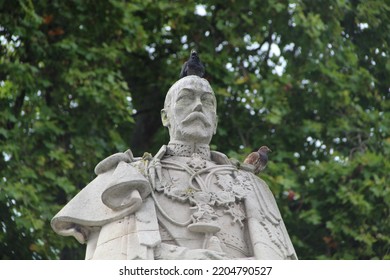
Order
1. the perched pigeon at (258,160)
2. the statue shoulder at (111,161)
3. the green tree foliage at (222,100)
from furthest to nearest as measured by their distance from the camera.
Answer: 1. the green tree foliage at (222,100)
2. the perched pigeon at (258,160)
3. the statue shoulder at (111,161)

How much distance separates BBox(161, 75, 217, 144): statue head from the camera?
37.9 ft

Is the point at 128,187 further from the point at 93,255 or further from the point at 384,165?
the point at 384,165

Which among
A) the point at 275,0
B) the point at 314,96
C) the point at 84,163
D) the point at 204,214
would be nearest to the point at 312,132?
the point at 314,96

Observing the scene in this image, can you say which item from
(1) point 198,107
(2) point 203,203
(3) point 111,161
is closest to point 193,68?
(1) point 198,107

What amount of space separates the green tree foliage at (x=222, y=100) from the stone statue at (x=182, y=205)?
21.0ft

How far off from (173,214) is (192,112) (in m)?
1.03

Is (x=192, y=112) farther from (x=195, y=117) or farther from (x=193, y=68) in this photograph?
(x=193, y=68)

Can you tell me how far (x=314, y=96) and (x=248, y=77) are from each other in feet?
3.33

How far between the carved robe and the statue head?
0.61 feet

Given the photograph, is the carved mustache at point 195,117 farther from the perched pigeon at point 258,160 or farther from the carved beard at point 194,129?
the perched pigeon at point 258,160

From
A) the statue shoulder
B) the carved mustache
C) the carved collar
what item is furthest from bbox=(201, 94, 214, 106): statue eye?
the statue shoulder

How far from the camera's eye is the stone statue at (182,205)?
10.7 m

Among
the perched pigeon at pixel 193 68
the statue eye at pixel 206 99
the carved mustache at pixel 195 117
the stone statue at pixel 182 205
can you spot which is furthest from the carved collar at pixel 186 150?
→ the perched pigeon at pixel 193 68

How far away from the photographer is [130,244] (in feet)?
34.4
